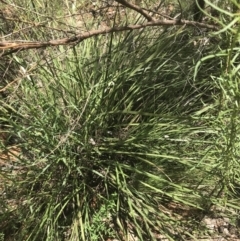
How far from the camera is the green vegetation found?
2.20m

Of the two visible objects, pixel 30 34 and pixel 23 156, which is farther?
pixel 30 34

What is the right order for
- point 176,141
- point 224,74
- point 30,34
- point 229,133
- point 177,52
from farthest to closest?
point 30,34, point 177,52, point 176,141, point 229,133, point 224,74

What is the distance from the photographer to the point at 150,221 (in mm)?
2189

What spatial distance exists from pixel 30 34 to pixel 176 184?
4.31 ft

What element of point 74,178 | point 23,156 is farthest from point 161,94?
point 23,156

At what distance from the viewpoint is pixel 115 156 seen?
7.77 feet

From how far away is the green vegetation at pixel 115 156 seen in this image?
2195 millimetres

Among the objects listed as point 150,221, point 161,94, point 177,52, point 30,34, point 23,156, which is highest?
point 30,34

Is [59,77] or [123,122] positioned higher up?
[59,77]

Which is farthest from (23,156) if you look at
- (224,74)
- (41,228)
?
(224,74)

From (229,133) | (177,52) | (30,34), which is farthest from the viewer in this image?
(30,34)

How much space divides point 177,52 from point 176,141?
20.2 inches

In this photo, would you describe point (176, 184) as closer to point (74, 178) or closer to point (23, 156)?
point (74, 178)

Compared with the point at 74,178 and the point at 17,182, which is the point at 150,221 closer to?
the point at 74,178
